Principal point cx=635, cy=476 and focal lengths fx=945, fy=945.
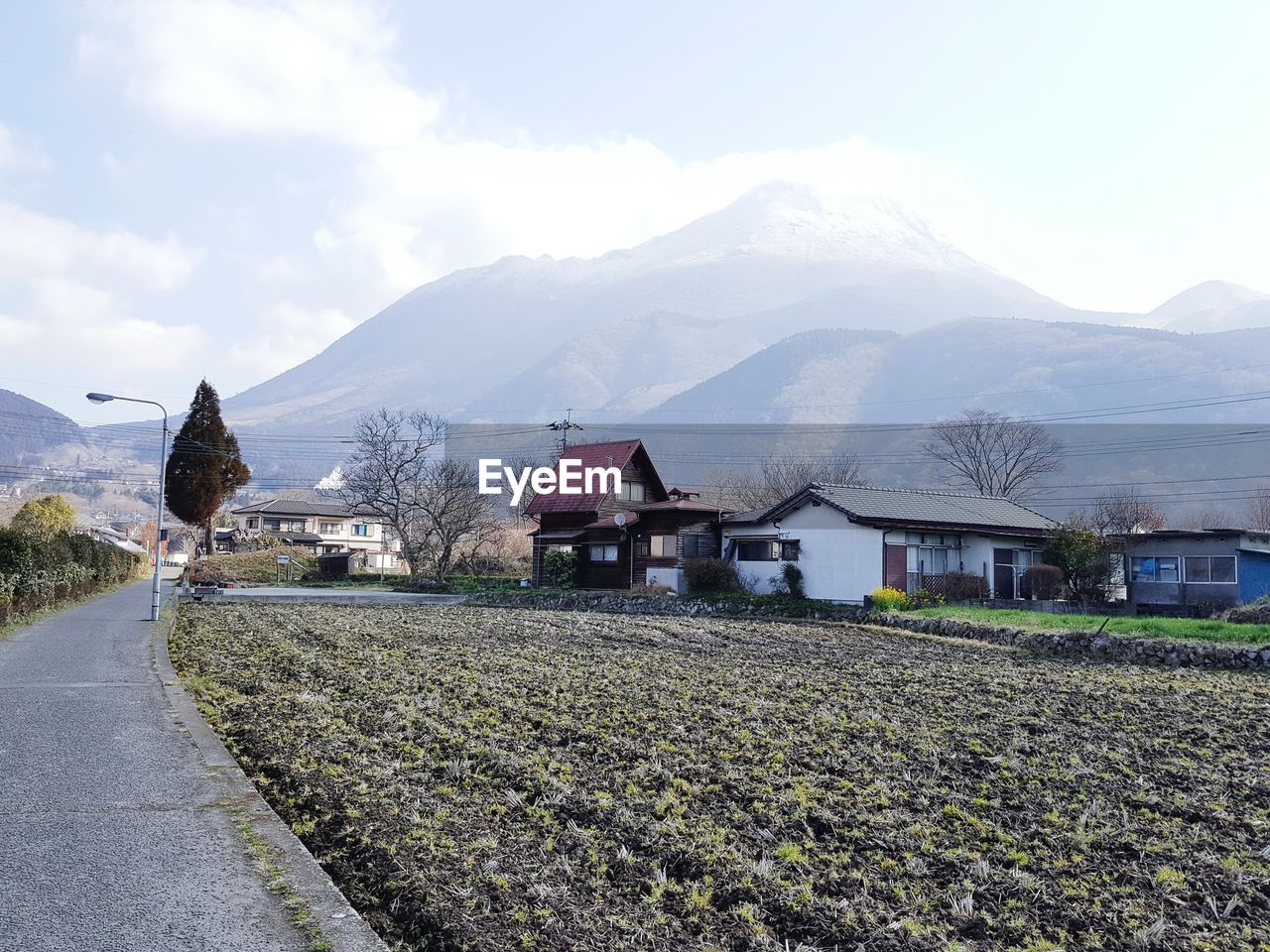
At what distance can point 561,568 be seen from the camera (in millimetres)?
40062

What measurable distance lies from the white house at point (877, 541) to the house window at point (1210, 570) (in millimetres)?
4808

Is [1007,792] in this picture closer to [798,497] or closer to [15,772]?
[15,772]

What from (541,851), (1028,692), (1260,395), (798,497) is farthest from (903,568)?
(1260,395)

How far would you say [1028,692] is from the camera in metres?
11.8

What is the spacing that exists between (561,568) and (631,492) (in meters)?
5.14

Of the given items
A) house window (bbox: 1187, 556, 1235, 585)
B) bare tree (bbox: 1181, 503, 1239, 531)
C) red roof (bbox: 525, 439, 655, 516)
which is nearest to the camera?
house window (bbox: 1187, 556, 1235, 585)

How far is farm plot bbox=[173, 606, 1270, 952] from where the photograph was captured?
14.0 feet

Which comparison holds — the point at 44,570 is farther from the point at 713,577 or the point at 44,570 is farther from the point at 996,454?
the point at 996,454

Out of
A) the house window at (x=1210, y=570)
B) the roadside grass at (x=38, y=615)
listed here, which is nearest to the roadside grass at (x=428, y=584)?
the roadside grass at (x=38, y=615)

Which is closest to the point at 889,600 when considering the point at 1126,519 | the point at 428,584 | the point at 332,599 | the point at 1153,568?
the point at 1153,568

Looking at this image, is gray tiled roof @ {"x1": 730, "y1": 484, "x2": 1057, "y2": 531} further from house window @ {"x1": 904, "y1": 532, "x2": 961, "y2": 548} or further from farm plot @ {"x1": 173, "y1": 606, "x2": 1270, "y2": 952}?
farm plot @ {"x1": 173, "y1": 606, "x2": 1270, "y2": 952}

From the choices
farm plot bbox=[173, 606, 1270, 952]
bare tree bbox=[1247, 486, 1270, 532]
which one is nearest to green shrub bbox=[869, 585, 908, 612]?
farm plot bbox=[173, 606, 1270, 952]

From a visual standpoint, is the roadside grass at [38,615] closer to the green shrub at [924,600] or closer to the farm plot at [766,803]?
the farm plot at [766,803]

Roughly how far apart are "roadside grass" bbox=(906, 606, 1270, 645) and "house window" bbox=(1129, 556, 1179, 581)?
8.44 m
